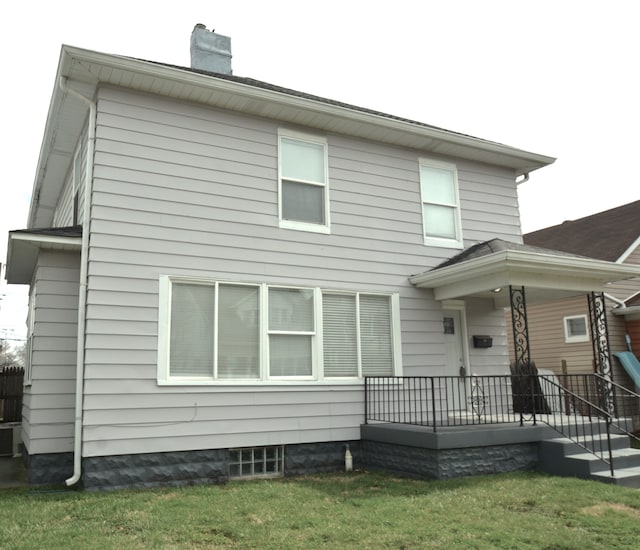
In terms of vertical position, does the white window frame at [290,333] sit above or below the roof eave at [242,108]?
below

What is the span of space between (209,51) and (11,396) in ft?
27.7

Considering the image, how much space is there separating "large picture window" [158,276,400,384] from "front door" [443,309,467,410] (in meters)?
1.26

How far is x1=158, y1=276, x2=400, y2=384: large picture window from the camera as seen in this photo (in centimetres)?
800

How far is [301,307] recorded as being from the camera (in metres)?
8.98

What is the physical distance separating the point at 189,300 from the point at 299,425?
2.43 m

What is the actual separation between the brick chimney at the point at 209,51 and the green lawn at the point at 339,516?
27.4ft

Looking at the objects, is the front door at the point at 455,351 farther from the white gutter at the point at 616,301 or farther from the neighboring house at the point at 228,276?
the white gutter at the point at 616,301

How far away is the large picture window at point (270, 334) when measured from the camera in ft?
26.2

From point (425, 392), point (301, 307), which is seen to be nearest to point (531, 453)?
point (425, 392)

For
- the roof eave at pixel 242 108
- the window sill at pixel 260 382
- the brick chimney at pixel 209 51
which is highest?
the brick chimney at pixel 209 51

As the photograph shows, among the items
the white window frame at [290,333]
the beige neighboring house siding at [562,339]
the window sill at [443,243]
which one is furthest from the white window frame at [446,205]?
the beige neighboring house siding at [562,339]

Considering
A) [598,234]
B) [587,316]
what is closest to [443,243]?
[587,316]

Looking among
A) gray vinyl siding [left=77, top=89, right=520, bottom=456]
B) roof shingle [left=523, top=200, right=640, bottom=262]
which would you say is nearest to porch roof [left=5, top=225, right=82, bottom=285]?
gray vinyl siding [left=77, top=89, right=520, bottom=456]

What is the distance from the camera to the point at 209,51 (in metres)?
12.0
